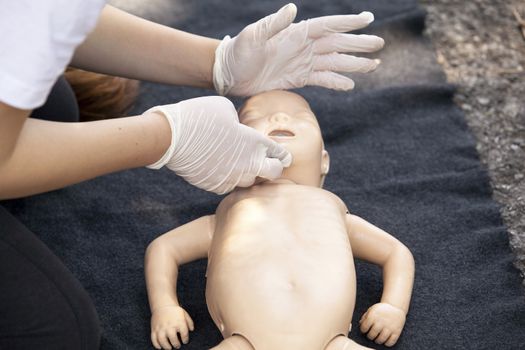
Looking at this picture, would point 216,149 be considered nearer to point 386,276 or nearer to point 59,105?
point 386,276

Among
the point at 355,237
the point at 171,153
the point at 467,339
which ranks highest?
the point at 171,153

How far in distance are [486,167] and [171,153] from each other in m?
0.85

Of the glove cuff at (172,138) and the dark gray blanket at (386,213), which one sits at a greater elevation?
the glove cuff at (172,138)

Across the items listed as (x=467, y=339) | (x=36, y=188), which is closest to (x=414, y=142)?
(x=467, y=339)

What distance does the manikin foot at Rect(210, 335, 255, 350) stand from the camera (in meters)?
1.26

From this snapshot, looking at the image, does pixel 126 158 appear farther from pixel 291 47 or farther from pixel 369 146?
pixel 369 146

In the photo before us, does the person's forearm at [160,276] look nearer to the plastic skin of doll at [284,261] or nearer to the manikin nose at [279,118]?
the plastic skin of doll at [284,261]

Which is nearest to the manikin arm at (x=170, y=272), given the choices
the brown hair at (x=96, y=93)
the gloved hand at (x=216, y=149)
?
the gloved hand at (x=216, y=149)

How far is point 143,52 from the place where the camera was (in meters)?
1.59

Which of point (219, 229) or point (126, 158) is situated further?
point (219, 229)

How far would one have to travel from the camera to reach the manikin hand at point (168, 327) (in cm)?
138

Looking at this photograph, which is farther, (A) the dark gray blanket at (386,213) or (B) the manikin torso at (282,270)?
(A) the dark gray blanket at (386,213)

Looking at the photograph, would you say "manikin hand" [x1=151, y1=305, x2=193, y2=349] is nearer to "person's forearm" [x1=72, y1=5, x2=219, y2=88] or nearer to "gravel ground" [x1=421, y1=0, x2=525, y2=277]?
"person's forearm" [x1=72, y1=5, x2=219, y2=88]

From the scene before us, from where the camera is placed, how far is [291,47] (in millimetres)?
1588
